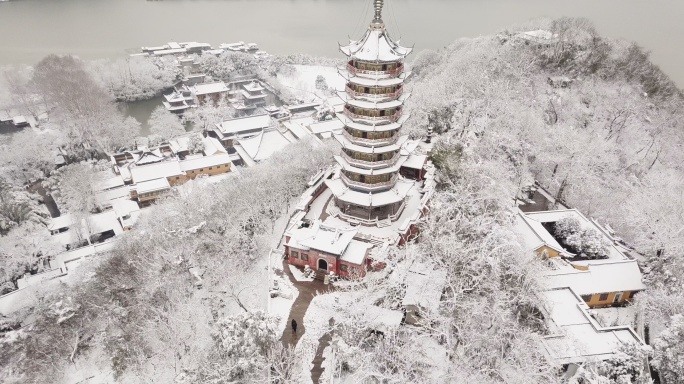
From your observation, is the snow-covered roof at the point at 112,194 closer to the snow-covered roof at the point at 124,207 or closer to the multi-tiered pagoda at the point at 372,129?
the snow-covered roof at the point at 124,207

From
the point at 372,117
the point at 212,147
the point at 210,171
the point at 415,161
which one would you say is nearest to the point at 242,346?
the point at 372,117

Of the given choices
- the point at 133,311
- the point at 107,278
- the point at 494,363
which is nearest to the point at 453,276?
the point at 494,363

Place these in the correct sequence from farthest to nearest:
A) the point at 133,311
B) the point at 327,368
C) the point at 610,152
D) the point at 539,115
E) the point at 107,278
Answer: the point at 539,115, the point at 610,152, the point at 107,278, the point at 133,311, the point at 327,368

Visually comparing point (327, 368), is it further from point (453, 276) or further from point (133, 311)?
point (133, 311)

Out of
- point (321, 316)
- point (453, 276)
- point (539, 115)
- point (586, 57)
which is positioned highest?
point (586, 57)

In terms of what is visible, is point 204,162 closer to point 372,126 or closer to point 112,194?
point 112,194

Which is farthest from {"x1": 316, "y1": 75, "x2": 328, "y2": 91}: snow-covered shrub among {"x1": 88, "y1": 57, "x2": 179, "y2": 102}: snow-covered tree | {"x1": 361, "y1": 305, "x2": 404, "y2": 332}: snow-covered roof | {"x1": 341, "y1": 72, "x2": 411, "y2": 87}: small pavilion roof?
{"x1": 361, "y1": 305, "x2": 404, "y2": 332}: snow-covered roof

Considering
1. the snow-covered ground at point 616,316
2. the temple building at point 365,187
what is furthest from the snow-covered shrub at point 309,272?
the snow-covered ground at point 616,316
